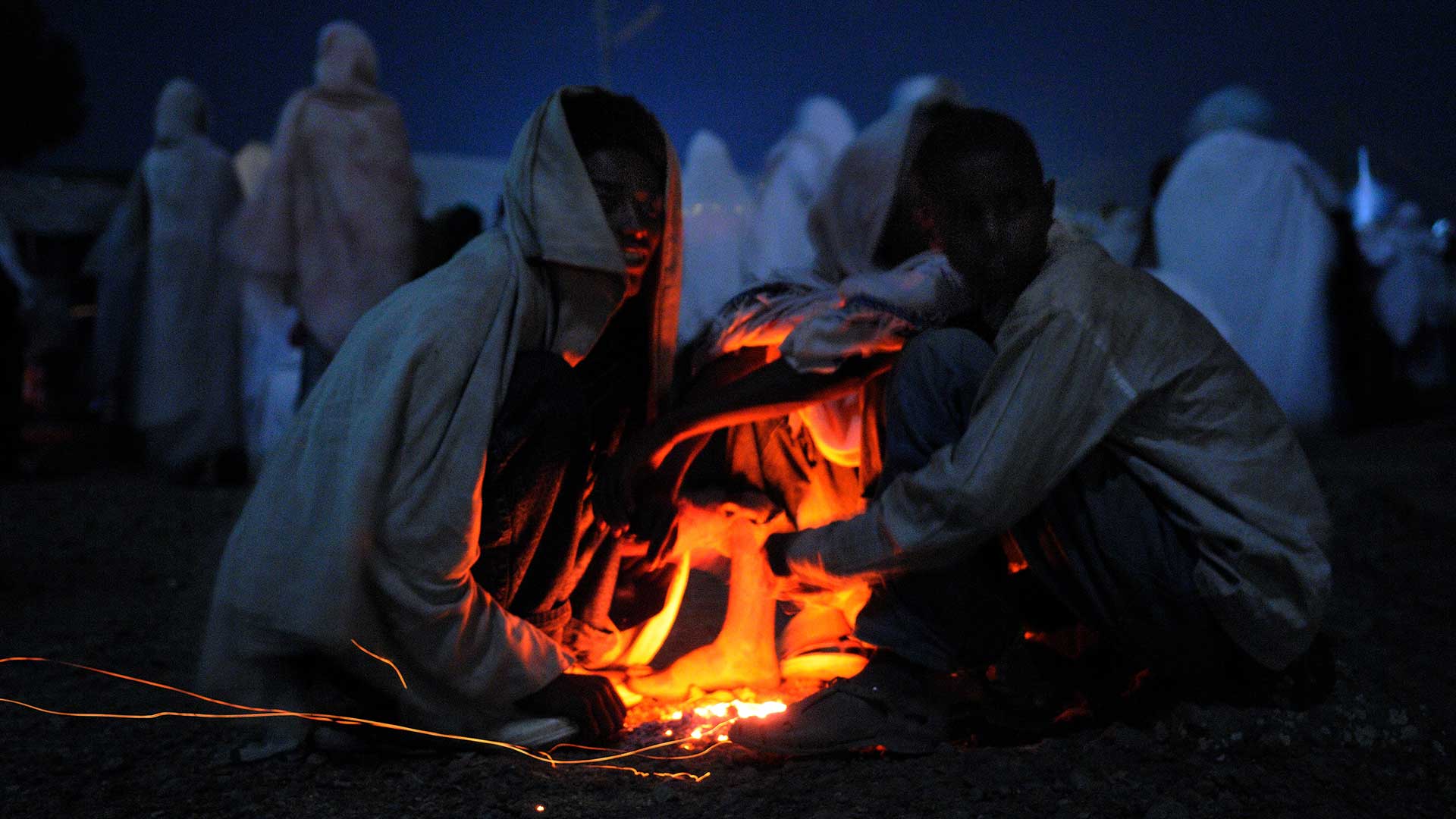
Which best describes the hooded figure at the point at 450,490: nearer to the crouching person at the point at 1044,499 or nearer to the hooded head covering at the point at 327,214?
the crouching person at the point at 1044,499

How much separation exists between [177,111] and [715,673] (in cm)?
582

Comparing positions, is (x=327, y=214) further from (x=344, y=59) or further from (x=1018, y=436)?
(x=1018, y=436)

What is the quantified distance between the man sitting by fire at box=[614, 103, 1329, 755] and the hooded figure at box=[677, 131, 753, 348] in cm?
392

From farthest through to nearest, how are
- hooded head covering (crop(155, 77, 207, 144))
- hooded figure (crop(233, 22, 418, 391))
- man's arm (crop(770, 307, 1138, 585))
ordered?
1. hooded head covering (crop(155, 77, 207, 144))
2. hooded figure (crop(233, 22, 418, 391))
3. man's arm (crop(770, 307, 1138, 585))

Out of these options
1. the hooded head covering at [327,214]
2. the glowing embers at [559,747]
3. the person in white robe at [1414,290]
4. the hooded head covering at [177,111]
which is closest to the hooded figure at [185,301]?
the hooded head covering at [177,111]

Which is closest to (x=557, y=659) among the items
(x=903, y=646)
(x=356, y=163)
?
(x=903, y=646)

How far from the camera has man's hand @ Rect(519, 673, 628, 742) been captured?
2.17 m

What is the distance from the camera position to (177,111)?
6641 millimetres

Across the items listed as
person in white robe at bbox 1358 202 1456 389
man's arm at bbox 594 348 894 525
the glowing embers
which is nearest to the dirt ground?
the glowing embers

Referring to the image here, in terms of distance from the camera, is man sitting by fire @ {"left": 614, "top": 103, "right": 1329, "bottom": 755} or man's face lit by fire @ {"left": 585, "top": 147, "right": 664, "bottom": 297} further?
man's face lit by fire @ {"left": 585, "top": 147, "right": 664, "bottom": 297}

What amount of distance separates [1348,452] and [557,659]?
18.8ft

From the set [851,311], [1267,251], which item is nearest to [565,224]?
[851,311]

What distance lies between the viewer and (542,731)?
2.14 meters

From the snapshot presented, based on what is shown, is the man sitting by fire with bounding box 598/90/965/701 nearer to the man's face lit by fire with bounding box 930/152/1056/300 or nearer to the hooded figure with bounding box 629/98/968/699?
the hooded figure with bounding box 629/98/968/699
